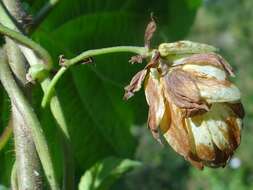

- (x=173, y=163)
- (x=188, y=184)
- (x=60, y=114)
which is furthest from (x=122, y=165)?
(x=188, y=184)

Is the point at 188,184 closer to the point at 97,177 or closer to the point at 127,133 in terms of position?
the point at 127,133

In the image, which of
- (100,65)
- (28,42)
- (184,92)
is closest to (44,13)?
(28,42)

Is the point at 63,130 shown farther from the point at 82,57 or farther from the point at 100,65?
the point at 100,65

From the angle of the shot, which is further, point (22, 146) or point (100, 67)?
point (100, 67)

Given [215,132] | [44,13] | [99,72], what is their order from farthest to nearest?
[99,72]
[44,13]
[215,132]

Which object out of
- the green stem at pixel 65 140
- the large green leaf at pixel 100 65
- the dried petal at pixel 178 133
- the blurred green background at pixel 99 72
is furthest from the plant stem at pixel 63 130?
the large green leaf at pixel 100 65

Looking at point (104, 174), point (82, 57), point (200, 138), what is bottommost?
point (104, 174)

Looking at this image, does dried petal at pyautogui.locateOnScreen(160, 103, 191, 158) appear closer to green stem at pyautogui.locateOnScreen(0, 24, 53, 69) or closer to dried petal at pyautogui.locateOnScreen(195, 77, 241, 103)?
dried petal at pyautogui.locateOnScreen(195, 77, 241, 103)
